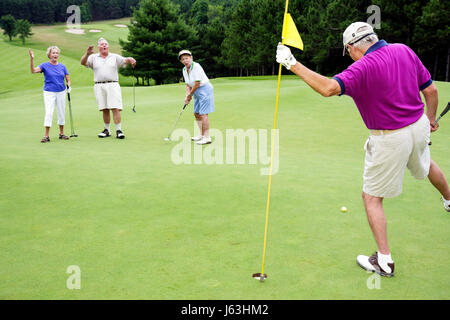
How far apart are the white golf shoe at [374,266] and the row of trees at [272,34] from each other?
36055 mm

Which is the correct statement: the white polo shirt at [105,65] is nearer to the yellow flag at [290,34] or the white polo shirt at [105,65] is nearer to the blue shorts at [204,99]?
the blue shorts at [204,99]

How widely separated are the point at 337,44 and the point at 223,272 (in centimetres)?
4292

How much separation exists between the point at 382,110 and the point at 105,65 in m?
8.04

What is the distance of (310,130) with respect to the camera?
39.1 ft

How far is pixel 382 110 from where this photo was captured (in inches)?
138

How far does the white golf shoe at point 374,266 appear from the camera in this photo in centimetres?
338

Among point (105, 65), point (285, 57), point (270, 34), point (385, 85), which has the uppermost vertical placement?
point (270, 34)

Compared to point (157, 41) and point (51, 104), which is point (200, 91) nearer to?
point (51, 104)

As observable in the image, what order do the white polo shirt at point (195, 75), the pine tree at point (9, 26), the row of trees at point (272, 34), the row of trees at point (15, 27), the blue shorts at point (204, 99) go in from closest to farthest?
the white polo shirt at point (195, 75) < the blue shorts at point (204, 99) < the row of trees at point (272, 34) < the row of trees at point (15, 27) < the pine tree at point (9, 26)

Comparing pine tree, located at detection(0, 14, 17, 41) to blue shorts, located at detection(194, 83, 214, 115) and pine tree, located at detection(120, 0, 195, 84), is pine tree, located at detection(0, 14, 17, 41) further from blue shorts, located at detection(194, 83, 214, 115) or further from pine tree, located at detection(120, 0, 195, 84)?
blue shorts, located at detection(194, 83, 214, 115)

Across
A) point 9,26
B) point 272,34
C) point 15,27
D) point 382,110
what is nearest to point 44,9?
point 9,26

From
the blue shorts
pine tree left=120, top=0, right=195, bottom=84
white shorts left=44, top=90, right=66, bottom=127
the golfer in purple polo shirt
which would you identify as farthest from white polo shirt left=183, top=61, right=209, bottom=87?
pine tree left=120, top=0, right=195, bottom=84

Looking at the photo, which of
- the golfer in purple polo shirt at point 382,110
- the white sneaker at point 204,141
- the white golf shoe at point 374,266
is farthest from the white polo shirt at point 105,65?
the white golf shoe at point 374,266
